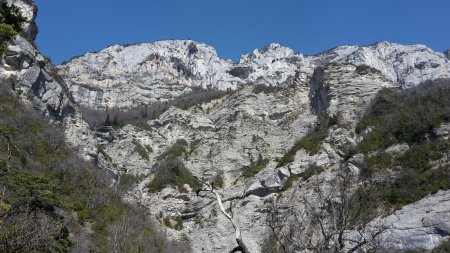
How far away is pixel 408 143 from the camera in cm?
4791

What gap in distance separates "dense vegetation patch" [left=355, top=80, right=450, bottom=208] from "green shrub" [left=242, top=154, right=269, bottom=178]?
1321 cm

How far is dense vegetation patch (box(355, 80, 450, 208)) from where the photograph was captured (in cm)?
4025

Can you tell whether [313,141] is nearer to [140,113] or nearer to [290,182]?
[290,182]

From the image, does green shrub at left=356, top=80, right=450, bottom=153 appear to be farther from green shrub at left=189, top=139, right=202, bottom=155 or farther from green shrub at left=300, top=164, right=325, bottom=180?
green shrub at left=189, top=139, right=202, bottom=155

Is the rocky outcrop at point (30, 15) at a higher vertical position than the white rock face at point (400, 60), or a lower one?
lower

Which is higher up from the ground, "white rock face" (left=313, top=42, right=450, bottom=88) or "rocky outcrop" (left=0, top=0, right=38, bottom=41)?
"white rock face" (left=313, top=42, right=450, bottom=88)

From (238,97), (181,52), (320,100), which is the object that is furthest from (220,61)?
(320,100)

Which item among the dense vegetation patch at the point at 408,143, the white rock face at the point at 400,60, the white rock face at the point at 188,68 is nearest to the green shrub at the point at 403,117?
the dense vegetation patch at the point at 408,143

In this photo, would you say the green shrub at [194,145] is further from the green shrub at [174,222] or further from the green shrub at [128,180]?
the green shrub at [174,222]

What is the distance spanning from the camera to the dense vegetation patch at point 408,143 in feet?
132

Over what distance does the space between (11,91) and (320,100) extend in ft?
142

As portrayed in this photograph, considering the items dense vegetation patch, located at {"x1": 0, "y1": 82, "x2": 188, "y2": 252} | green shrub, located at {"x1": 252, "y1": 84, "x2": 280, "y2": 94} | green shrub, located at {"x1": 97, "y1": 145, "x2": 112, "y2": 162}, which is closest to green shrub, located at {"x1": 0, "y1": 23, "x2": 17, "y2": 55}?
dense vegetation patch, located at {"x1": 0, "y1": 82, "x2": 188, "y2": 252}

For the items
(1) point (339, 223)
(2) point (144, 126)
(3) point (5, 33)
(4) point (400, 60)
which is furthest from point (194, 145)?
(4) point (400, 60)

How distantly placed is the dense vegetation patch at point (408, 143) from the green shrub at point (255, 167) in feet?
43.3
